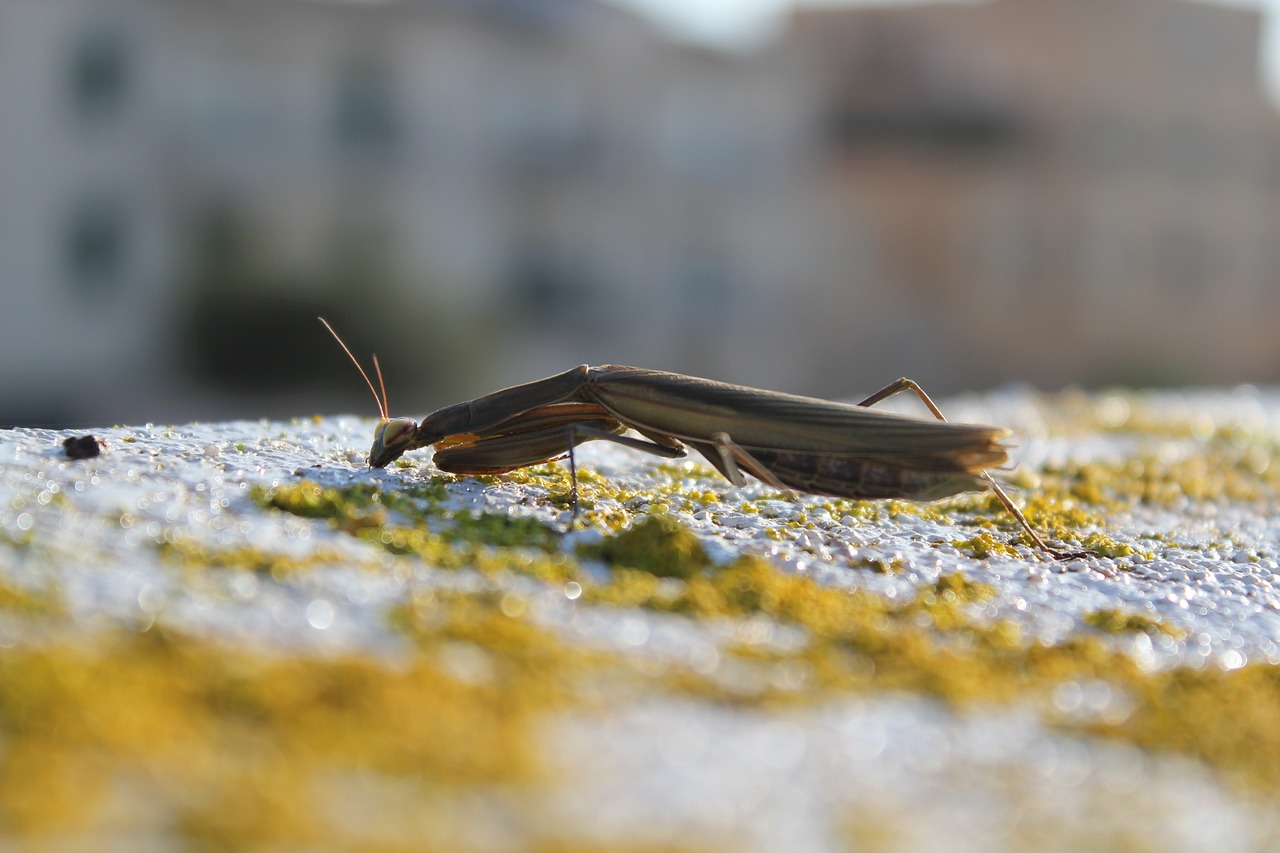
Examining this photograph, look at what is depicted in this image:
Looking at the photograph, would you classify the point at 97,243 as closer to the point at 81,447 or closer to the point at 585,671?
the point at 81,447

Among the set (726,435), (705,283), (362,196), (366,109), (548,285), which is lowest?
(726,435)

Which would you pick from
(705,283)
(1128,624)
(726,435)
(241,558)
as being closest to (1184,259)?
(705,283)

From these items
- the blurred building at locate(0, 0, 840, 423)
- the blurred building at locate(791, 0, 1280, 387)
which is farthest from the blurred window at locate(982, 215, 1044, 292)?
the blurred building at locate(0, 0, 840, 423)

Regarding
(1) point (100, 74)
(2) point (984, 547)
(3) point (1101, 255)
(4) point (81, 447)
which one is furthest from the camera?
(3) point (1101, 255)

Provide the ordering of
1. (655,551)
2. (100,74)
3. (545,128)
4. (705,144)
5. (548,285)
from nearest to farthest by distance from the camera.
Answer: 1. (655,551)
2. (100,74)
3. (545,128)
4. (548,285)
5. (705,144)

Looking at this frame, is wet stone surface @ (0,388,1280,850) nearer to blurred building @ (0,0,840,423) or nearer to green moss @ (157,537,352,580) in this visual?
green moss @ (157,537,352,580)

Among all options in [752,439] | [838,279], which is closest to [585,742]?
[752,439]

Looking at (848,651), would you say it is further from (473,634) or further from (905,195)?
(905,195)

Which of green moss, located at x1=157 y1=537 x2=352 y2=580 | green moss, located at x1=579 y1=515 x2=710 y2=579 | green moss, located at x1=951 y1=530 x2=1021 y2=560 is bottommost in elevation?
green moss, located at x1=951 y1=530 x2=1021 y2=560
